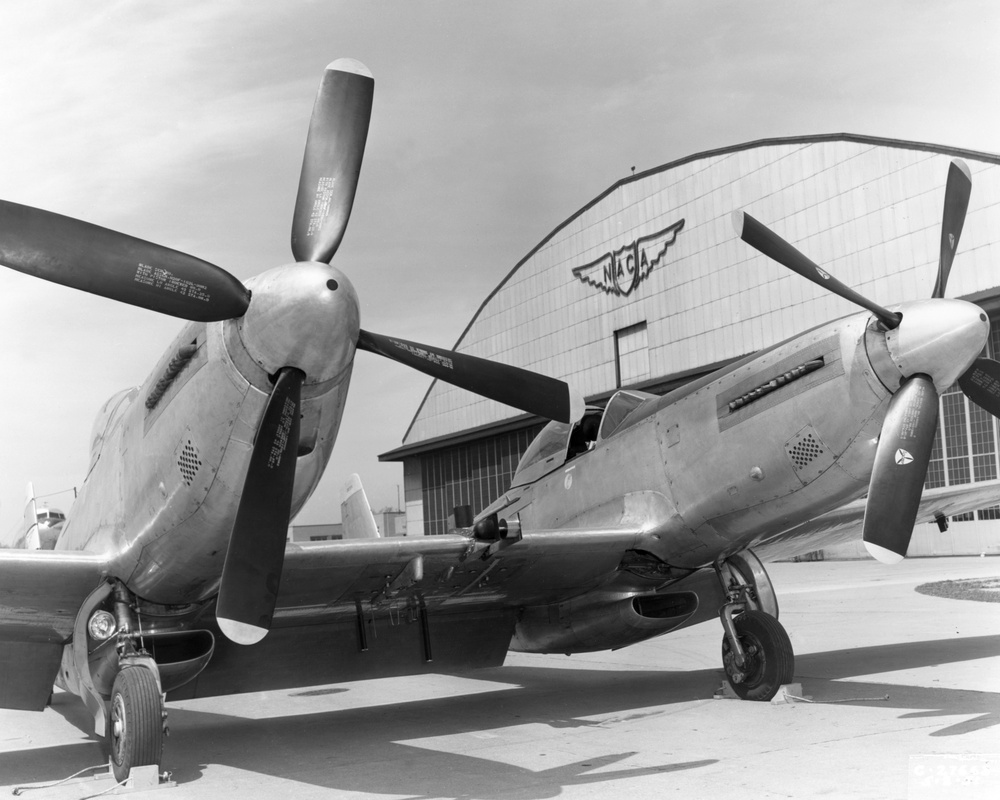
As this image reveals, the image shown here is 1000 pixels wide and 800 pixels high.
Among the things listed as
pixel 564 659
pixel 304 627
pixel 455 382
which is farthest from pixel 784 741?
pixel 564 659

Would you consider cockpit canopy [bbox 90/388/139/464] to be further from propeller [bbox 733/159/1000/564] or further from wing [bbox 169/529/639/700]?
propeller [bbox 733/159/1000/564]

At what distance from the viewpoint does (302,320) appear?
5.69 metres

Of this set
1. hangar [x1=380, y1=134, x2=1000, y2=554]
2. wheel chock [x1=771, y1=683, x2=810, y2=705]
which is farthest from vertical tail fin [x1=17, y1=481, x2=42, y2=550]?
hangar [x1=380, y1=134, x2=1000, y2=554]

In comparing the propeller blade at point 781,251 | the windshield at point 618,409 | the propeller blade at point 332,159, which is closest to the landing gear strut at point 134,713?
the propeller blade at point 332,159

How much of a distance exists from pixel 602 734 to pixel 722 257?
2494 centimetres

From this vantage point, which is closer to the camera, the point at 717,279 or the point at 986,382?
the point at 986,382

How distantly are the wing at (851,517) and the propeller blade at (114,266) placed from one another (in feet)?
22.2

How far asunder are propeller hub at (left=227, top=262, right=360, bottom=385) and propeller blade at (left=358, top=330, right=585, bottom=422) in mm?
410

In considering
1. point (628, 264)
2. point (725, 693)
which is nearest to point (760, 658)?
point (725, 693)

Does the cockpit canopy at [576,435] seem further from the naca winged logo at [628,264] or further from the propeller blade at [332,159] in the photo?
the naca winged logo at [628,264]

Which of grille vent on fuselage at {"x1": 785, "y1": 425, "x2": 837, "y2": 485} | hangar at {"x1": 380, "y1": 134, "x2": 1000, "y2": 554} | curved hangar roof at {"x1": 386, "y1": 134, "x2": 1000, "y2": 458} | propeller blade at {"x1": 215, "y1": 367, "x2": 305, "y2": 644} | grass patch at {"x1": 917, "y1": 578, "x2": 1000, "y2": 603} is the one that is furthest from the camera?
hangar at {"x1": 380, "y1": 134, "x2": 1000, "y2": 554}

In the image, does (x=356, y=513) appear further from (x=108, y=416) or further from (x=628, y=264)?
(x=628, y=264)

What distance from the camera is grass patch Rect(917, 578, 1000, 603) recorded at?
17133 mm

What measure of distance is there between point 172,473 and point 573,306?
3129 centimetres
